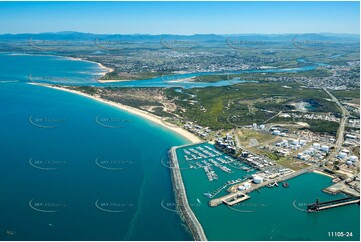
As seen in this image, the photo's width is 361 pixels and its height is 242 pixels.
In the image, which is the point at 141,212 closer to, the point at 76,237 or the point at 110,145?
the point at 76,237

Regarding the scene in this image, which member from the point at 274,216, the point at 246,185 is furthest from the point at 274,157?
the point at 274,216

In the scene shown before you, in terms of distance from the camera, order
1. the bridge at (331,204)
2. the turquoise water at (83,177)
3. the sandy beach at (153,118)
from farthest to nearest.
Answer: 1. the sandy beach at (153,118)
2. the bridge at (331,204)
3. the turquoise water at (83,177)

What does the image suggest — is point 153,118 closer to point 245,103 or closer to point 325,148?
point 245,103

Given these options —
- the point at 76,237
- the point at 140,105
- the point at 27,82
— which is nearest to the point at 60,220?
the point at 76,237

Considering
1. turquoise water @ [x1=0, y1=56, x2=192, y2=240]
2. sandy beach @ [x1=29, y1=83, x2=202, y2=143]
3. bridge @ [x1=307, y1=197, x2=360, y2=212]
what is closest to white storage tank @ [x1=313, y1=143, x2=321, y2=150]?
bridge @ [x1=307, y1=197, x2=360, y2=212]

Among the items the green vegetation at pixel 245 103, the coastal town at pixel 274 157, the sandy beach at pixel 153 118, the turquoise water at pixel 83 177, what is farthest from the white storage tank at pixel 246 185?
the green vegetation at pixel 245 103

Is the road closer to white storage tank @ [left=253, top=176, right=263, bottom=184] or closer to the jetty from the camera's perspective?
white storage tank @ [left=253, top=176, right=263, bottom=184]

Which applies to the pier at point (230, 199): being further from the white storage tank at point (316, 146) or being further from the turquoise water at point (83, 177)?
the white storage tank at point (316, 146)
